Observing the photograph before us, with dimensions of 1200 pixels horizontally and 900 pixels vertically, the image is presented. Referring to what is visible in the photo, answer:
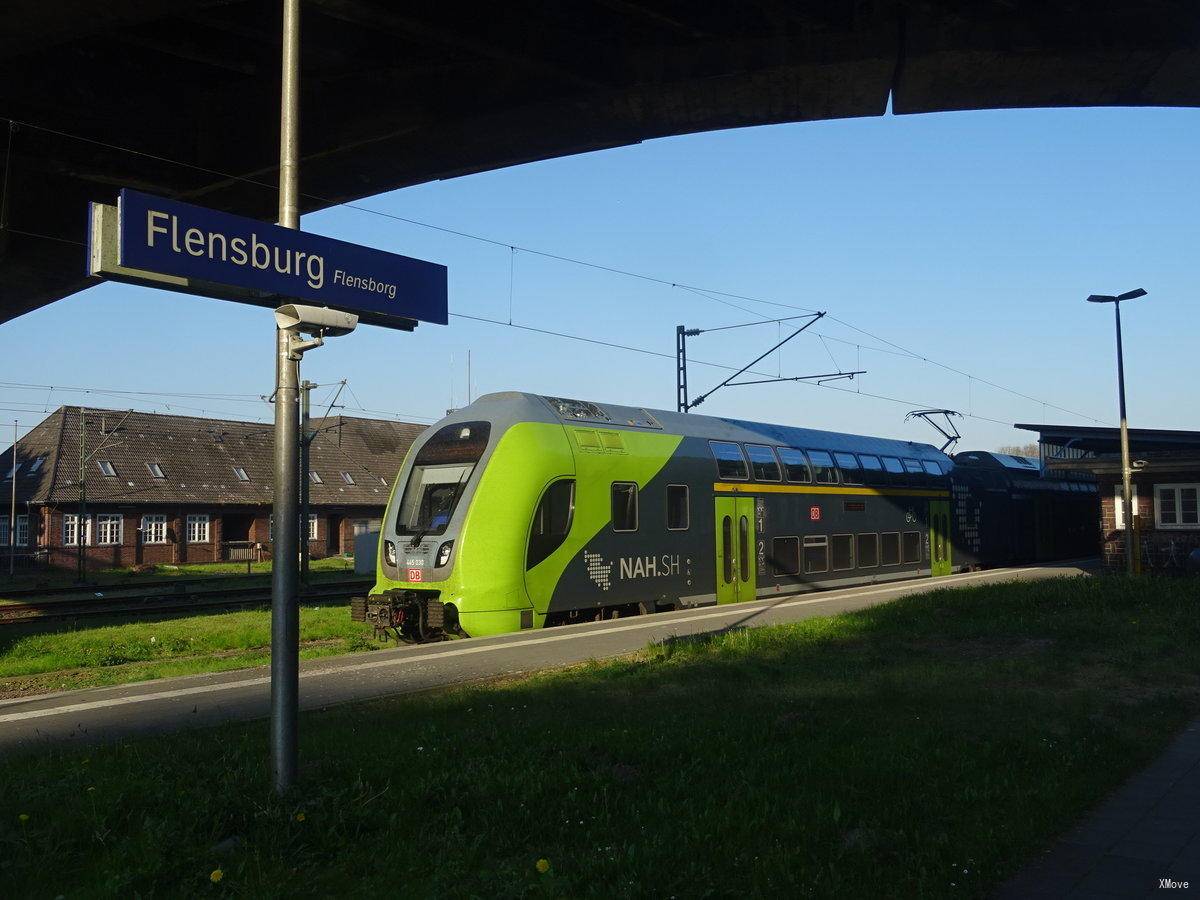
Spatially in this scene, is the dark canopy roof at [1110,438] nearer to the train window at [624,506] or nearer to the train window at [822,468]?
the train window at [822,468]

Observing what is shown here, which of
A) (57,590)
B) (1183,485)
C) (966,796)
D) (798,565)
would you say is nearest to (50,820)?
(966,796)

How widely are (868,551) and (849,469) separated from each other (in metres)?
1.98

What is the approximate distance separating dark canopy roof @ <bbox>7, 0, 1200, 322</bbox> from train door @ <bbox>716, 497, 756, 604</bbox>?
292 inches

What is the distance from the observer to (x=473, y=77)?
13.2 metres

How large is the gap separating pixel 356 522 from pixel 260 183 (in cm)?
3919

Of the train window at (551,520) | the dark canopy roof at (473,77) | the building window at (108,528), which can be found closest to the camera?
the dark canopy roof at (473,77)

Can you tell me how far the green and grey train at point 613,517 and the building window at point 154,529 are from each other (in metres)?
31.8

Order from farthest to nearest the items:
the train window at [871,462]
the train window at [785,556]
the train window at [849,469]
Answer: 1. the train window at [871,462]
2. the train window at [849,469]
3. the train window at [785,556]

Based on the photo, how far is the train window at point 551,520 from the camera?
48.9 feet

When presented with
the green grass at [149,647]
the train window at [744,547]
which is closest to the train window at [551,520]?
the green grass at [149,647]

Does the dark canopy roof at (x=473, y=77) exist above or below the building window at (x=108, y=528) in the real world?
above

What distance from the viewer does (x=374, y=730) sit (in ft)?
25.7

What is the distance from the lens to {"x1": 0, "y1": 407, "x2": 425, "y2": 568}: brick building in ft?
136

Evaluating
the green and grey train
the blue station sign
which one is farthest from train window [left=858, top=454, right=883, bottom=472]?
the blue station sign
